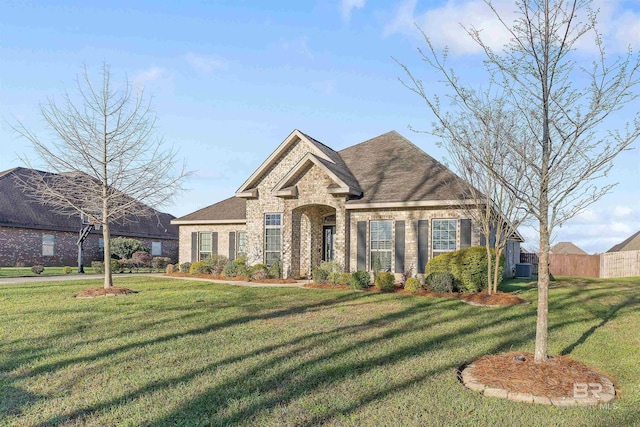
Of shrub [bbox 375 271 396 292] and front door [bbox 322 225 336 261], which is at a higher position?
front door [bbox 322 225 336 261]

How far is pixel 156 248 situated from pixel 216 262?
51.3ft

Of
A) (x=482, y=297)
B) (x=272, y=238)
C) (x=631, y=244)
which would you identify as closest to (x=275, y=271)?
(x=272, y=238)

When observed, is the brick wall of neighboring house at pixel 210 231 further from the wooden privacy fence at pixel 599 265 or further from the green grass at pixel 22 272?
the wooden privacy fence at pixel 599 265

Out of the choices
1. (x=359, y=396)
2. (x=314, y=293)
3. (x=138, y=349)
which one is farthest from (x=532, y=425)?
(x=314, y=293)

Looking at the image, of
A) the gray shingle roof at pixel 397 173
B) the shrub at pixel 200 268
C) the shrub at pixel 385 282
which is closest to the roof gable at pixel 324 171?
the gray shingle roof at pixel 397 173

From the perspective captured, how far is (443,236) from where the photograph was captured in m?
16.5

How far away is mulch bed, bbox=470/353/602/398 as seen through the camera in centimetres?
573

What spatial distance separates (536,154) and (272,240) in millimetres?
13262

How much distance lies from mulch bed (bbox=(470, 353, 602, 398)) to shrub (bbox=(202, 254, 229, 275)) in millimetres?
16355

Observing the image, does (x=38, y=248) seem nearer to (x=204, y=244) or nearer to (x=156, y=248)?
(x=156, y=248)

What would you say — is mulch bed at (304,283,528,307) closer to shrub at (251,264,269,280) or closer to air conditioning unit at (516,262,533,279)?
shrub at (251,264,269,280)

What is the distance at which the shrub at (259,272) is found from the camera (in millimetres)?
18594

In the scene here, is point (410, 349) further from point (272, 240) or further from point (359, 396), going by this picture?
point (272, 240)

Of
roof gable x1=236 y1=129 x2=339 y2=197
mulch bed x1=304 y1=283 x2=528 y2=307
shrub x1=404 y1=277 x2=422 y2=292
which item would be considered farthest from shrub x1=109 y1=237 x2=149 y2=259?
shrub x1=404 y1=277 x2=422 y2=292
